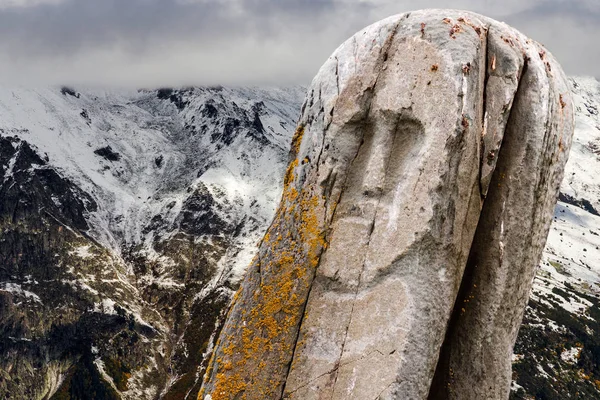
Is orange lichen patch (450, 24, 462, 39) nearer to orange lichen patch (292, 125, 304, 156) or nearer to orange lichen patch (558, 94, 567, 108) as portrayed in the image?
orange lichen patch (558, 94, 567, 108)

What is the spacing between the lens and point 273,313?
41.1ft

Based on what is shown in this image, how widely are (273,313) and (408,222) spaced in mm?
3706

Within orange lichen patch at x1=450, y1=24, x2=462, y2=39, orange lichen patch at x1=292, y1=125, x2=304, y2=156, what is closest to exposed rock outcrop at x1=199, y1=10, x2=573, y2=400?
orange lichen patch at x1=450, y1=24, x2=462, y2=39

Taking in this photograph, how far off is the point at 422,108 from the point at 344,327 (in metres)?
5.02

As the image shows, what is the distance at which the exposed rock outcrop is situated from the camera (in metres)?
11.5

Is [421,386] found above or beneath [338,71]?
beneath

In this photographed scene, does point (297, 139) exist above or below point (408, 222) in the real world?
above

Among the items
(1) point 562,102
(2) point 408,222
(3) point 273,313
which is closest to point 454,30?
(1) point 562,102

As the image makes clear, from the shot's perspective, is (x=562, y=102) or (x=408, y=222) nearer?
(x=408, y=222)

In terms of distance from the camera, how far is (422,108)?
1189cm

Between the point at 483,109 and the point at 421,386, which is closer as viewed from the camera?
the point at 421,386

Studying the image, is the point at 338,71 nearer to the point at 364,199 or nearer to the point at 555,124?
the point at 364,199

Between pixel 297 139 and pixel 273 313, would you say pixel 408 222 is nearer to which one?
pixel 273 313

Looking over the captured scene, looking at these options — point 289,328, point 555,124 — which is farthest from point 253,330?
point 555,124
